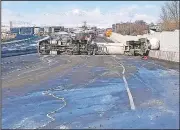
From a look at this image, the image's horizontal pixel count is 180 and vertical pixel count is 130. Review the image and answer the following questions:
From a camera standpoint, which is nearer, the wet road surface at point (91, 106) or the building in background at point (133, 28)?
the wet road surface at point (91, 106)

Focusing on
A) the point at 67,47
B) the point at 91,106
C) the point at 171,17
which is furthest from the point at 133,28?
the point at 91,106

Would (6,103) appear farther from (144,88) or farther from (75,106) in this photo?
(144,88)

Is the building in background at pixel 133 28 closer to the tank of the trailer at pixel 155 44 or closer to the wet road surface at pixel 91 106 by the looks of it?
the tank of the trailer at pixel 155 44

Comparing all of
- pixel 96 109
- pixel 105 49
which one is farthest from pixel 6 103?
pixel 105 49

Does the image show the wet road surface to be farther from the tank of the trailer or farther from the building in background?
the building in background

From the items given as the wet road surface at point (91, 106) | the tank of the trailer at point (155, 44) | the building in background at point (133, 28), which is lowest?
the wet road surface at point (91, 106)

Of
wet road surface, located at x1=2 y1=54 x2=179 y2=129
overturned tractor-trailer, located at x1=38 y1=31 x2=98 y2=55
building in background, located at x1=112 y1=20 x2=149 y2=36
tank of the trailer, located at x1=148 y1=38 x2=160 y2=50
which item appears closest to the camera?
wet road surface, located at x1=2 y1=54 x2=179 y2=129

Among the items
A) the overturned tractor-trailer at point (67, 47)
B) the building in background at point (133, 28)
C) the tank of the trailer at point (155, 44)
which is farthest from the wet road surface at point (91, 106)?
the building in background at point (133, 28)

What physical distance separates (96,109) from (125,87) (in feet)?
22.7

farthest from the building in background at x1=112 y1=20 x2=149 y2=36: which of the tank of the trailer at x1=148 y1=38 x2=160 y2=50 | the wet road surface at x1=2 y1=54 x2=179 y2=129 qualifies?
the wet road surface at x1=2 y1=54 x2=179 y2=129

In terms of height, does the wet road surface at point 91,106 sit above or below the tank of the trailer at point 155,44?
below

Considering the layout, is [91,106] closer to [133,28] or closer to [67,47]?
[67,47]

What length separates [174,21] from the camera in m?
120

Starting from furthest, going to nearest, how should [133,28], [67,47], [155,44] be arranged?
[133,28] < [67,47] < [155,44]
